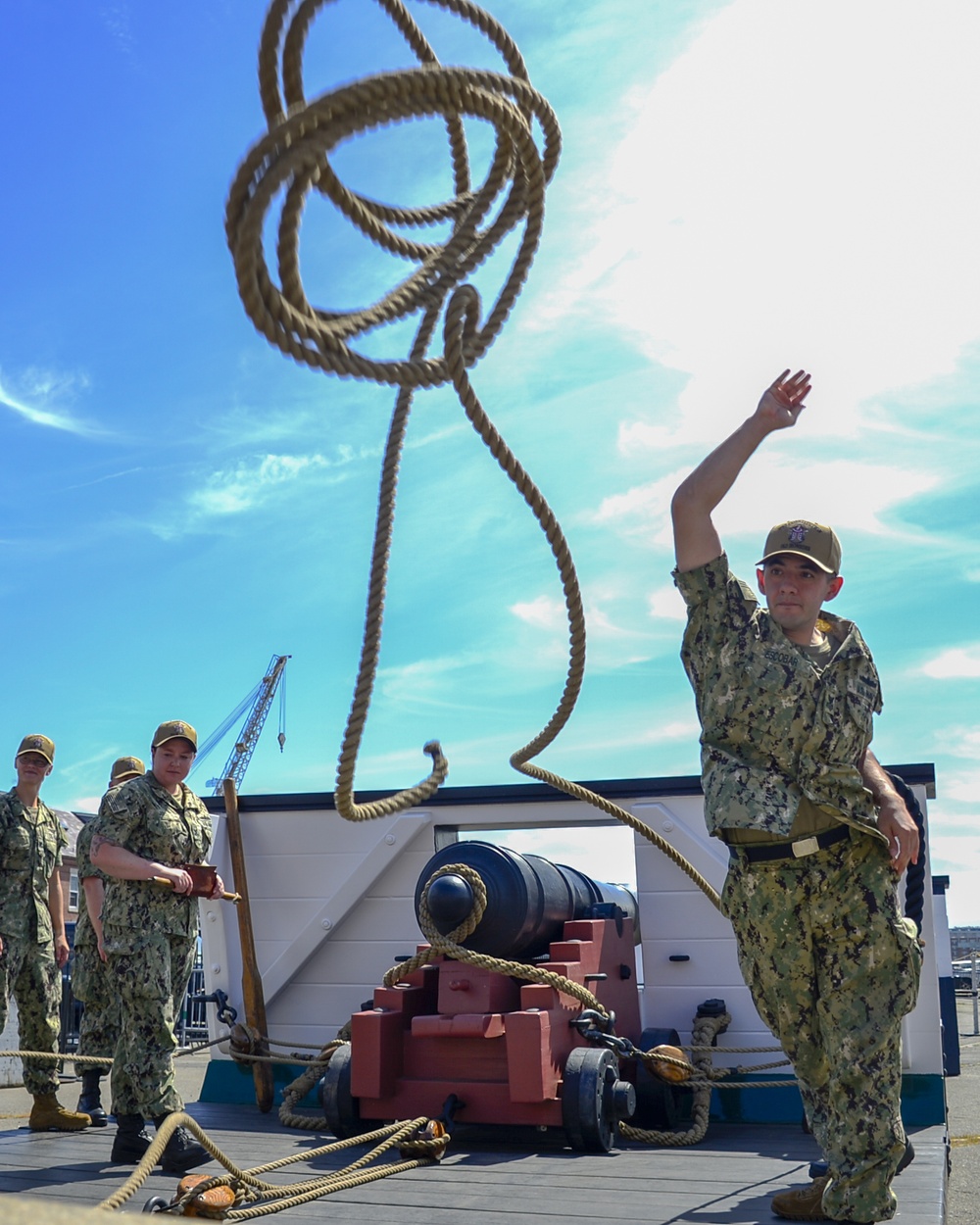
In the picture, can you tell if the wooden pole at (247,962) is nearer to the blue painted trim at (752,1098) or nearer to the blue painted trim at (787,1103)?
the blue painted trim at (752,1098)

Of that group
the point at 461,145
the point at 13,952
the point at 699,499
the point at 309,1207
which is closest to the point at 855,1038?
the point at 699,499

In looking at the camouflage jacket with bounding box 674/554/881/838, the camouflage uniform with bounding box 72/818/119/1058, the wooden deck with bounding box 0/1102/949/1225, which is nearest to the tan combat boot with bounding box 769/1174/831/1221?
the wooden deck with bounding box 0/1102/949/1225

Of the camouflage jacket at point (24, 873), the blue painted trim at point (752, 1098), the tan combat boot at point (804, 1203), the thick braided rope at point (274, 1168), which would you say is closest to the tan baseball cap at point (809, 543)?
the tan combat boot at point (804, 1203)

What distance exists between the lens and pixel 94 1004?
575 cm

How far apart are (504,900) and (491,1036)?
521mm

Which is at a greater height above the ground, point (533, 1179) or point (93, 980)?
point (93, 980)

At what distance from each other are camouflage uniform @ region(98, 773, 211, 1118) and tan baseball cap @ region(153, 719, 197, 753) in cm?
13

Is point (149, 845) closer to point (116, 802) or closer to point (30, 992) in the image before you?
point (116, 802)

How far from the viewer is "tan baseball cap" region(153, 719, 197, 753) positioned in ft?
14.3

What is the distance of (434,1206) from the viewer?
3379 millimetres

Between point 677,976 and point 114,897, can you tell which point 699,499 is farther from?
point 677,976

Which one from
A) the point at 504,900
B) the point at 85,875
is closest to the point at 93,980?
the point at 85,875

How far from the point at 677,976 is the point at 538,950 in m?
0.79

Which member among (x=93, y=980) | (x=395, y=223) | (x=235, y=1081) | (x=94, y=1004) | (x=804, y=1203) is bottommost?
(x=235, y=1081)
